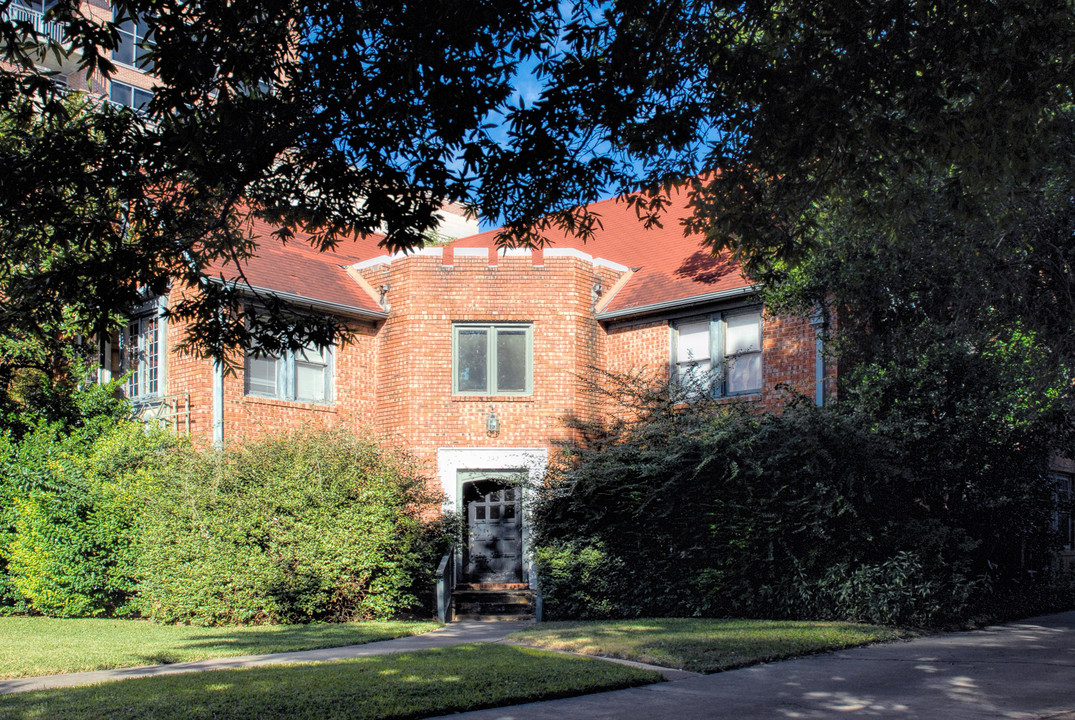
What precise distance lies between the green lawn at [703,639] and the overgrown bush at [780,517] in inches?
35.3

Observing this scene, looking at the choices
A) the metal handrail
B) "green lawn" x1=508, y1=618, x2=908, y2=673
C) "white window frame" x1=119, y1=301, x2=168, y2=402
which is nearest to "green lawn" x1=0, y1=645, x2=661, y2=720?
"green lawn" x1=508, y1=618, x2=908, y2=673

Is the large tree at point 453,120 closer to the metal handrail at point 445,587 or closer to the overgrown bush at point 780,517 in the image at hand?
the overgrown bush at point 780,517

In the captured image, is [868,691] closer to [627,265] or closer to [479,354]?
[479,354]

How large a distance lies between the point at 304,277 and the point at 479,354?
→ 3752mm

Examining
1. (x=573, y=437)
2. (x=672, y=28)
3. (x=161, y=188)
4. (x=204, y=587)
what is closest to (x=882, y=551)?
(x=573, y=437)

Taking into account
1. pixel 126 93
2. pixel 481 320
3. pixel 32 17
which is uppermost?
pixel 32 17

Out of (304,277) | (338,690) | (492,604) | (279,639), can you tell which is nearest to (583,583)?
(492,604)

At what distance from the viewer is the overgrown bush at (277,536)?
Result: 1470 centimetres

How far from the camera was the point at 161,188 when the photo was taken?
8344 millimetres

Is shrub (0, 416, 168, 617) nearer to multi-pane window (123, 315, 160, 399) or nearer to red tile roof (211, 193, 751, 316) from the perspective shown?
multi-pane window (123, 315, 160, 399)

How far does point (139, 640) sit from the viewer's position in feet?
41.1

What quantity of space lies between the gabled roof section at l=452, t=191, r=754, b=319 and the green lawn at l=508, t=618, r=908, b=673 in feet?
20.9

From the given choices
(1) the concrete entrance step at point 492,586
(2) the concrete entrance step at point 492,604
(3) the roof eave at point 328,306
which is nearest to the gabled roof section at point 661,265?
(3) the roof eave at point 328,306

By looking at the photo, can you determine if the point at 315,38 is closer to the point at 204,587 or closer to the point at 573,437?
the point at 204,587
